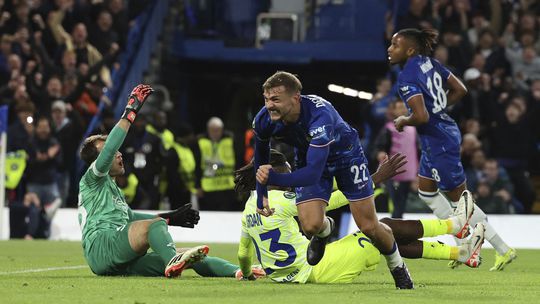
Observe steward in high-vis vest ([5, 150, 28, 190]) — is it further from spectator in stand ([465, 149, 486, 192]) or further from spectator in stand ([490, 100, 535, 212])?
spectator in stand ([490, 100, 535, 212])

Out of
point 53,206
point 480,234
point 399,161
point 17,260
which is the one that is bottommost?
point 53,206

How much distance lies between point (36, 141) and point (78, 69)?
3368mm

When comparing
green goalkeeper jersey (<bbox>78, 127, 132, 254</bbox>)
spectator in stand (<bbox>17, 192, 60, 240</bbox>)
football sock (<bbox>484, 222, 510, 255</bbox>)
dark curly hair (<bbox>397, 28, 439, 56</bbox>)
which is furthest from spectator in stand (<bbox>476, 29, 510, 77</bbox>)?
green goalkeeper jersey (<bbox>78, 127, 132, 254</bbox>)

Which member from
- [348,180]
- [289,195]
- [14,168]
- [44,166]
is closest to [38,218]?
[44,166]

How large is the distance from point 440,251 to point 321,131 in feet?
6.36

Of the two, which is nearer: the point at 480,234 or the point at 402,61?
the point at 480,234

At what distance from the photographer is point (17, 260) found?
13297mm

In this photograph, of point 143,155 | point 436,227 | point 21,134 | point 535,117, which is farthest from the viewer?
point 535,117

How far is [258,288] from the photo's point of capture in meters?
9.45

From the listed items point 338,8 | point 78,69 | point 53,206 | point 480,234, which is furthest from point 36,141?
point 480,234

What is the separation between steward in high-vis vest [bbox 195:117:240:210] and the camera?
1942 cm

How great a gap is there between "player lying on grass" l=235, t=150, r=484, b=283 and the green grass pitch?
7.6 inches

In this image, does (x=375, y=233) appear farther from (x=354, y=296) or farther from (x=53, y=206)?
(x=53, y=206)

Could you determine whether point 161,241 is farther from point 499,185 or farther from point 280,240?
point 499,185
